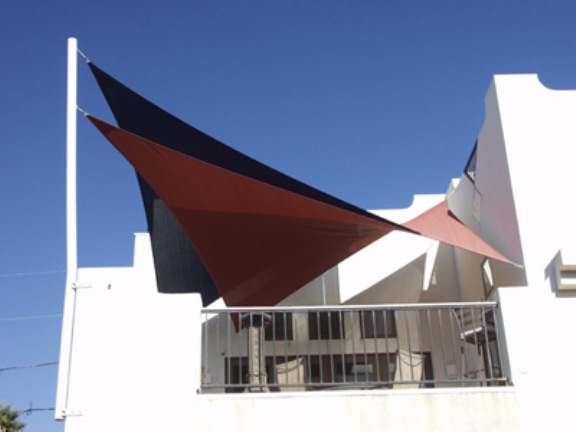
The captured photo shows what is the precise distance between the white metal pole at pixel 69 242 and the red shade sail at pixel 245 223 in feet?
2.13

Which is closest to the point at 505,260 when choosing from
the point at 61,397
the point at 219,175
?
the point at 219,175

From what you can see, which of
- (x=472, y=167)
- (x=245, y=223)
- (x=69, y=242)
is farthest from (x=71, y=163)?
(x=472, y=167)

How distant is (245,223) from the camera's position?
966 centimetres

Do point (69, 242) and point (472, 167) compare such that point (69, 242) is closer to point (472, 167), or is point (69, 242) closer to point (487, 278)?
point (487, 278)

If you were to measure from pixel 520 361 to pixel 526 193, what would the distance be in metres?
2.35

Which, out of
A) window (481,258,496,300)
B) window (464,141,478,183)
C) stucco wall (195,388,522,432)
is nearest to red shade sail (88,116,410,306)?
window (481,258,496,300)

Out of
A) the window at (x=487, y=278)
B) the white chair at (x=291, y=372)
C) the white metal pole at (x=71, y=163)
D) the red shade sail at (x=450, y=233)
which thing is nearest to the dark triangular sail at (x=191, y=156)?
the white metal pole at (x=71, y=163)

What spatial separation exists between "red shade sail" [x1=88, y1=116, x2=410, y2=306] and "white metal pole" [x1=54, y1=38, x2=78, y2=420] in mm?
650

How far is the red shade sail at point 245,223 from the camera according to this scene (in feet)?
29.5

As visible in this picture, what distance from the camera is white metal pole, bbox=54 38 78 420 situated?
8.09 meters

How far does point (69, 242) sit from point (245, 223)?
227 centimetres

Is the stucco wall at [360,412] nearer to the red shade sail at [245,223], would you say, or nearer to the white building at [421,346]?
the white building at [421,346]

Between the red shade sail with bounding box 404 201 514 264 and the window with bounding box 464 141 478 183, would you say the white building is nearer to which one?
the red shade sail with bounding box 404 201 514 264

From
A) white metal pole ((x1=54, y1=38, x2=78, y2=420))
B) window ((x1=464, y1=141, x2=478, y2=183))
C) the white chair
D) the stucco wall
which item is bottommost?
the stucco wall
